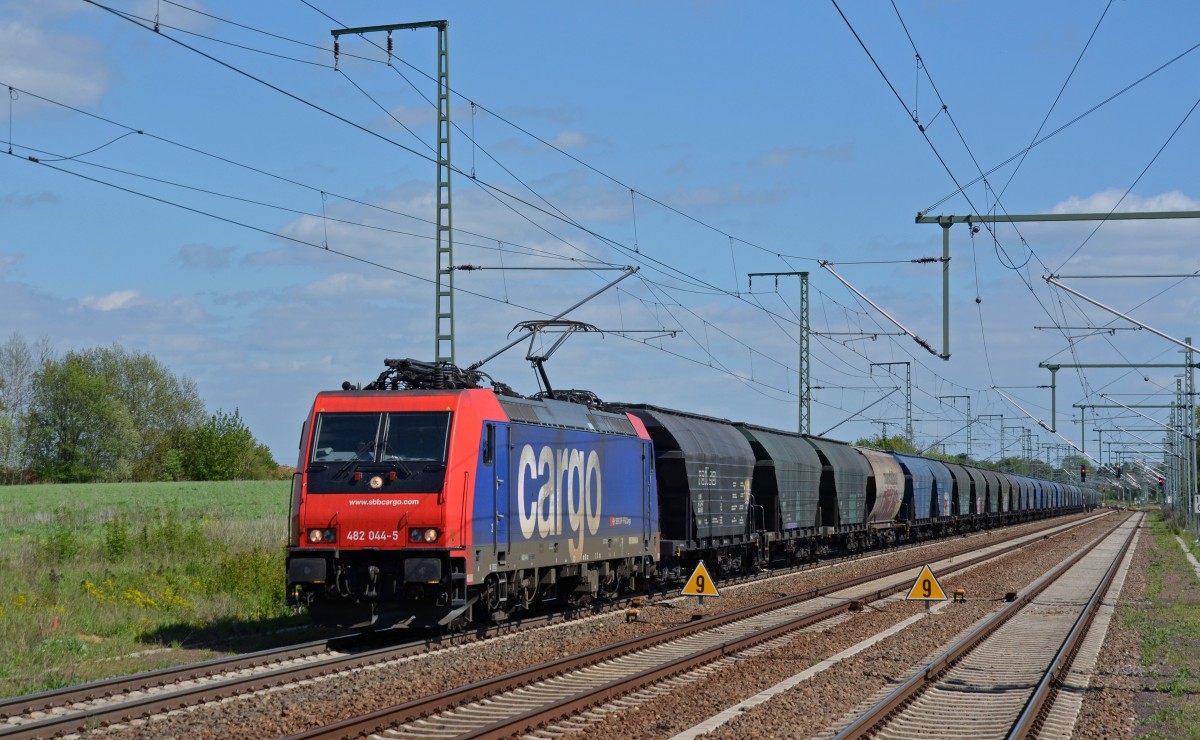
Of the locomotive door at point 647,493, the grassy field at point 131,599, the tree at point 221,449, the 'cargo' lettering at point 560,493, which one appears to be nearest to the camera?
the grassy field at point 131,599

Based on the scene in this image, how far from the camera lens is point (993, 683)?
603 inches

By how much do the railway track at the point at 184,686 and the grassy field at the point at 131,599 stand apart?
111 cm

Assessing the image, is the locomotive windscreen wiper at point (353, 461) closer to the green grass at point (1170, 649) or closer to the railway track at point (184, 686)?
the railway track at point (184, 686)

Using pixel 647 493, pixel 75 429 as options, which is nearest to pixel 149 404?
pixel 75 429

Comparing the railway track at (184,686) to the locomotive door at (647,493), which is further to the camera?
the locomotive door at (647,493)

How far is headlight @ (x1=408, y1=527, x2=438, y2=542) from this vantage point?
→ 16516 millimetres

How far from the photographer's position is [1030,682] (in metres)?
15.3

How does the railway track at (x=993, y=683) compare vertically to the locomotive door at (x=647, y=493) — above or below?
below

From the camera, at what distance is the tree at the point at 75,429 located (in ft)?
279

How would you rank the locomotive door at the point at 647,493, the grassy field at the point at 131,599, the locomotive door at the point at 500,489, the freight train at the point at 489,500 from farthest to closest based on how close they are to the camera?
the locomotive door at the point at 647,493, the locomotive door at the point at 500,489, the freight train at the point at 489,500, the grassy field at the point at 131,599

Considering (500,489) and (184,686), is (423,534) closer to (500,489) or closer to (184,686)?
(500,489)

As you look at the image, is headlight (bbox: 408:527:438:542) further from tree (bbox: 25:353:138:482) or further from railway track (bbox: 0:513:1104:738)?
tree (bbox: 25:353:138:482)

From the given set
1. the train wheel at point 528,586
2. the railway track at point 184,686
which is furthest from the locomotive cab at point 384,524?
the train wheel at point 528,586

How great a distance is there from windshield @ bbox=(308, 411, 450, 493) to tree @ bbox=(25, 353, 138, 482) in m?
74.4
